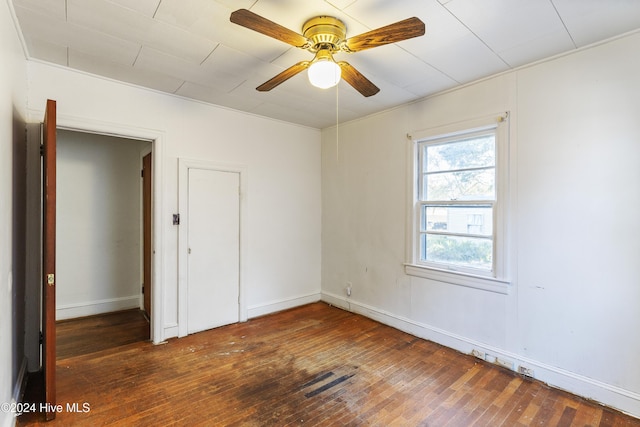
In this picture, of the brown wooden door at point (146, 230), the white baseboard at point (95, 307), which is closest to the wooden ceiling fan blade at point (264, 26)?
the brown wooden door at point (146, 230)

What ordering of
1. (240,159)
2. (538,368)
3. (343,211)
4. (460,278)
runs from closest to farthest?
(538,368) < (460,278) < (240,159) < (343,211)

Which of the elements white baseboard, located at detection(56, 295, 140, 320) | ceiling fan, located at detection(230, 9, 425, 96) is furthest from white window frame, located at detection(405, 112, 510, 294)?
white baseboard, located at detection(56, 295, 140, 320)

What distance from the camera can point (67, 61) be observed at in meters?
2.55

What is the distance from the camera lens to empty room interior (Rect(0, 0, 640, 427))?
2027 mm

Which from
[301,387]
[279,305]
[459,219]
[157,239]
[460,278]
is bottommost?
[301,387]

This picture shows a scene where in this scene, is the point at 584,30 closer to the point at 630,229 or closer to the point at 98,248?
the point at 630,229

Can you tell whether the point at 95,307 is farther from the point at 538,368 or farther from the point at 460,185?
the point at 538,368

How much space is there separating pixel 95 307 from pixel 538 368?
501 cm

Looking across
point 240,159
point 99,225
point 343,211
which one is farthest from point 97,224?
point 343,211

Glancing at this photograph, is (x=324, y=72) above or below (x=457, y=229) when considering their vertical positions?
above

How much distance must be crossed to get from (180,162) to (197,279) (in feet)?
4.31

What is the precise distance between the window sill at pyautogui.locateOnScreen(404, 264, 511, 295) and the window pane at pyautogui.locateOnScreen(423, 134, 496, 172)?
42.2 inches

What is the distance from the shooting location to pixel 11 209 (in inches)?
79.5

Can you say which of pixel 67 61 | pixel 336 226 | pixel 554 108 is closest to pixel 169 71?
pixel 67 61
